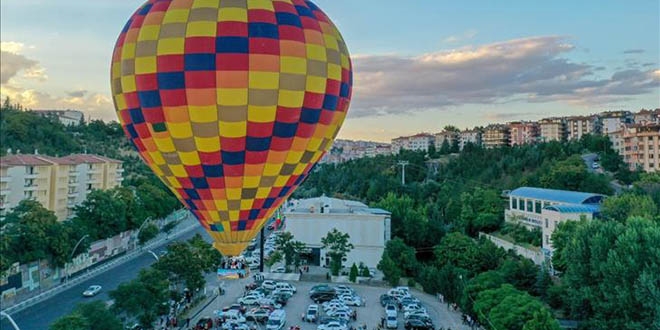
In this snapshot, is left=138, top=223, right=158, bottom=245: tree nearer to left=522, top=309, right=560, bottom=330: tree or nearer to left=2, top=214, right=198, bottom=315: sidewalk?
left=2, top=214, right=198, bottom=315: sidewalk

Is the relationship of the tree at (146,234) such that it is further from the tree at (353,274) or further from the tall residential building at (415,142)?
the tall residential building at (415,142)

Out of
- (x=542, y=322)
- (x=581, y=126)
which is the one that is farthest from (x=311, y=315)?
(x=581, y=126)

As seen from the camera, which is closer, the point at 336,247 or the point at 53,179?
the point at 336,247

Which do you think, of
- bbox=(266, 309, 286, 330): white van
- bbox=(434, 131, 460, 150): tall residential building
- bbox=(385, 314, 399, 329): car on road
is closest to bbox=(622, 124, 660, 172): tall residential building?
bbox=(385, 314, 399, 329): car on road

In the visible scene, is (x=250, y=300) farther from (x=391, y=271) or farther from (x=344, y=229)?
(x=344, y=229)

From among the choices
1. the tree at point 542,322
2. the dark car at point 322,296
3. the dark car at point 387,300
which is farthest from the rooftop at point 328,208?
the tree at point 542,322

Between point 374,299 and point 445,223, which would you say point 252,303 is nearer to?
point 374,299
